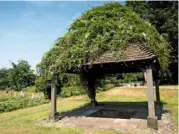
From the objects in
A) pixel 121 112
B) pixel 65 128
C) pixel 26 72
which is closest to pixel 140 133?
pixel 65 128

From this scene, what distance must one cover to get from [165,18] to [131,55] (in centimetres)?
3124

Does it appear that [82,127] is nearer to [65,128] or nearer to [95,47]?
[65,128]

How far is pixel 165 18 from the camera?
3803 cm

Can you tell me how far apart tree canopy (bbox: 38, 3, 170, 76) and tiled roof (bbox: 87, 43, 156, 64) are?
0.19 meters

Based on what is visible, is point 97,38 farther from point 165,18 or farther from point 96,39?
point 165,18

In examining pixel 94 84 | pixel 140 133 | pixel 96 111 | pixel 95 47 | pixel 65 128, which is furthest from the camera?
pixel 94 84

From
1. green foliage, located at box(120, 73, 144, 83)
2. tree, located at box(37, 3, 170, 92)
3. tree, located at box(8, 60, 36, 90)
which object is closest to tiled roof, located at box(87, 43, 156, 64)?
tree, located at box(37, 3, 170, 92)

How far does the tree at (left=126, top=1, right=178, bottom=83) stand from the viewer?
36.6m

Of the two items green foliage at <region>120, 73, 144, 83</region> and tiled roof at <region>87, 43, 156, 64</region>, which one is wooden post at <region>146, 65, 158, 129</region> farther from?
green foliage at <region>120, 73, 144, 83</region>

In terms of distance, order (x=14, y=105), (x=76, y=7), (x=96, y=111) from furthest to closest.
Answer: (x=14, y=105)
(x=96, y=111)
(x=76, y=7)

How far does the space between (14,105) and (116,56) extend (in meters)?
13.5

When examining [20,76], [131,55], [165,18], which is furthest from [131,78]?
[131,55]

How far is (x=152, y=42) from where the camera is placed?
10031mm

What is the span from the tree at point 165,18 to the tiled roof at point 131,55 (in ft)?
89.7
